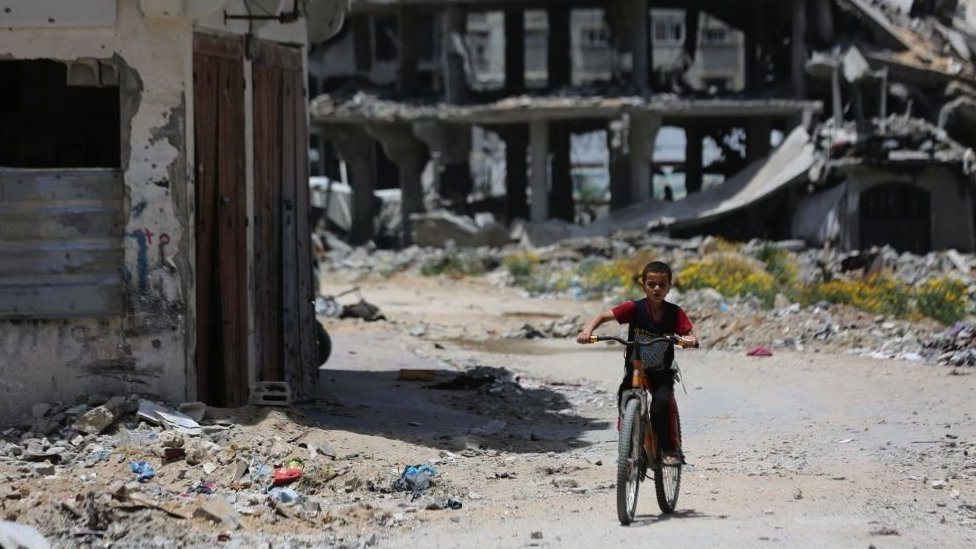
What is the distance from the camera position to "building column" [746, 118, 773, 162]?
35938 millimetres

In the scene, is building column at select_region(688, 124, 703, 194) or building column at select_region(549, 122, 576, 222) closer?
building column at select_region(688, 124, 703, 194)

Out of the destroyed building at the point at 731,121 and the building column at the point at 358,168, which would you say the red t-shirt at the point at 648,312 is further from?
the building column at the point at 358,168

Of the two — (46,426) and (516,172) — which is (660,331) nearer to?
(46,426)

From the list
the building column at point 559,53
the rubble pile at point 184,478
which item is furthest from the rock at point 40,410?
the building column at point 559,53

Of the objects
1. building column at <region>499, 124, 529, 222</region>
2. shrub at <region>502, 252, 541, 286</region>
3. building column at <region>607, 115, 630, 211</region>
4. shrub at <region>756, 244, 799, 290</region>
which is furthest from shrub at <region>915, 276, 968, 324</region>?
building column at <region>499, 124, 529, 222</region>

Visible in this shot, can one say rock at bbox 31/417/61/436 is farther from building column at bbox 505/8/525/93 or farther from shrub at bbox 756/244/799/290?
building column at bbox 505/8/525/93

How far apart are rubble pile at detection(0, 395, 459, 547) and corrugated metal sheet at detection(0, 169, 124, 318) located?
65 cm

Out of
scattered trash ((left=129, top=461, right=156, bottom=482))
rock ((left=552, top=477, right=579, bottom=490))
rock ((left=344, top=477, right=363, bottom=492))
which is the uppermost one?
scattered trash ((left=129, top=461, right=156, bottom=482))

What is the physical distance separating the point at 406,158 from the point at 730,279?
59.6 ft


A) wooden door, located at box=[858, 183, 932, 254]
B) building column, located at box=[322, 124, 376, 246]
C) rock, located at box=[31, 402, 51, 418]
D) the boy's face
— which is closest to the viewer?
the boy's face

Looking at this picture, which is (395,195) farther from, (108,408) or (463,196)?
(108,408)

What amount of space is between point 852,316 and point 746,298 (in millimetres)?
1933

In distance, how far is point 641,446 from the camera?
748cm

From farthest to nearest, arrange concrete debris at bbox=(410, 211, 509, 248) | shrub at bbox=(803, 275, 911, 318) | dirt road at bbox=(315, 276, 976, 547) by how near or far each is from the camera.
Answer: concrete debris at bbox=(410, 211, 509, 248), shrub at bbox=(803, 275, 911, 318), dirt road at bbox=(315, 276, 976, 547)
